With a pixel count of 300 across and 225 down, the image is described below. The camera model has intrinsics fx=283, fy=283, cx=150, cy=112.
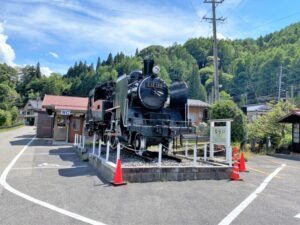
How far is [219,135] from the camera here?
1036 centimetres

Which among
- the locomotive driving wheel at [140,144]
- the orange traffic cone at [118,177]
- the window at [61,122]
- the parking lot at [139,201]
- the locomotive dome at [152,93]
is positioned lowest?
the parking lot at [139,201]

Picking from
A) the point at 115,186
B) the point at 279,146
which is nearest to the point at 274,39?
the point at 279,146

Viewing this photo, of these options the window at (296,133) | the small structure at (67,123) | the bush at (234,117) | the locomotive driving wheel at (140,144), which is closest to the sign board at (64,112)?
the small structure at (67,123)

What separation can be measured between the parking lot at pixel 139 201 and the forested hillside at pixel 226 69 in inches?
2031

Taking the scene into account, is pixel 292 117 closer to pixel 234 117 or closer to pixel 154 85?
pixel 234 117

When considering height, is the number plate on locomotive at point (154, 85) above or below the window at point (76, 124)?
above

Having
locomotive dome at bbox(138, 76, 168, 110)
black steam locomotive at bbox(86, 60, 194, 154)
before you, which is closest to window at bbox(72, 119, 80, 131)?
black steam locomotive at bbox(86, 60, 194, 154)

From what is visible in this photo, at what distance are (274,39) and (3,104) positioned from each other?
73.1 metres

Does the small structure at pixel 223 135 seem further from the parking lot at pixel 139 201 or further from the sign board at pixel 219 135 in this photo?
the parking lot at pixel 139 201

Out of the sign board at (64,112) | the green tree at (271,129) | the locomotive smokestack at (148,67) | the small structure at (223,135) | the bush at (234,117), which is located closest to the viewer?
the small structure at (223,135)

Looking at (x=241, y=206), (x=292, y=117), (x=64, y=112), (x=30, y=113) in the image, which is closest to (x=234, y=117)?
(x=292, y=117)

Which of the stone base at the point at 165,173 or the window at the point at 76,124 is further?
the window at the point at 76,124

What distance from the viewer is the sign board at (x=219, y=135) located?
10047 millimetres

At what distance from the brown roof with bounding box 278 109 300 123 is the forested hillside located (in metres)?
39.9
